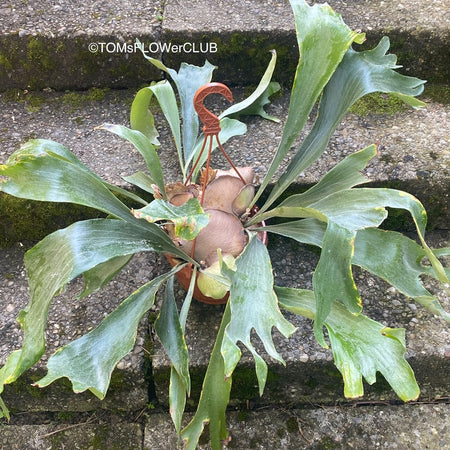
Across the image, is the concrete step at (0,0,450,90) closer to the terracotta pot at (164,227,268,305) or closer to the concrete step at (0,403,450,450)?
the terracotta pot at (164,227,268,305)

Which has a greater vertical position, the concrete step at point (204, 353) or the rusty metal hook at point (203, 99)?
the rusty metal hook at point (203, 99)

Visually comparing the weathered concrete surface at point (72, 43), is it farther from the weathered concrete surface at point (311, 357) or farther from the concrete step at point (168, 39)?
the weathered concrete surface at point (311, 357)

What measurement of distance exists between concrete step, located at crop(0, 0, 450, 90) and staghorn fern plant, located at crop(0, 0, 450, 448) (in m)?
0.54

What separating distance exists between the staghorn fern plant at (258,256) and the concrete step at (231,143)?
0.98 ft

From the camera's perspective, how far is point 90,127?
1.41 meters

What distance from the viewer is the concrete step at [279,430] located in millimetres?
1104

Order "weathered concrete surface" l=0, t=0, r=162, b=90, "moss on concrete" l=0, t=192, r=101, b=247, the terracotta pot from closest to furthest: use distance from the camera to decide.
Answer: the terracotta pot, "moss on concrete" l=0, t=192, r=101, b=247, "weathered concrete surface" l=0, t=0, r=162, b=90

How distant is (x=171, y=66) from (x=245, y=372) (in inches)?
36.1

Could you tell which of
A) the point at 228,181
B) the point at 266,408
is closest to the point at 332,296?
the point at 228,181

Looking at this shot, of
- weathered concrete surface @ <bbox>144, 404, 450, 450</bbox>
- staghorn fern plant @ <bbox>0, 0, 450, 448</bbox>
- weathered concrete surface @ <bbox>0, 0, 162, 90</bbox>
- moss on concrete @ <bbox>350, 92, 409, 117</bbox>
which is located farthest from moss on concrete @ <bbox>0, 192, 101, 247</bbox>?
moss on concrete @ <bbox>350, 92, 409, 117</bbox>

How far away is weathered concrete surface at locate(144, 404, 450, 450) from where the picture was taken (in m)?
1.10

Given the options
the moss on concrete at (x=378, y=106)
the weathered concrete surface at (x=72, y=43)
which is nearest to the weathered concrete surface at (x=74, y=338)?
the weathered concrete surface at (x=72, y=43)

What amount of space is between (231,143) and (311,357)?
0.63 metres

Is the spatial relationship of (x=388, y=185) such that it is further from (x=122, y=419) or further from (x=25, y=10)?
(x=25, y=10)
